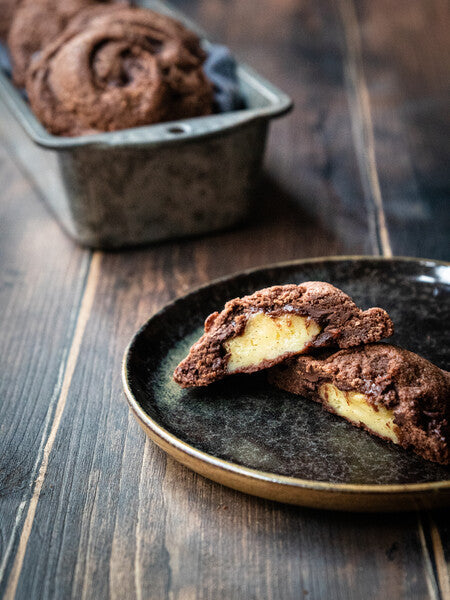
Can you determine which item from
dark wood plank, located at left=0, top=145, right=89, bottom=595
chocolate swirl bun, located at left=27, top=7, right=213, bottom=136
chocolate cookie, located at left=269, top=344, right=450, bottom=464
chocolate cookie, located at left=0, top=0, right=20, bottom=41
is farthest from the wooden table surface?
chocolate cookie, located at left=0, top=0, right=20, bottom=41

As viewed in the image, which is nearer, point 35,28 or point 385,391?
point 385,391

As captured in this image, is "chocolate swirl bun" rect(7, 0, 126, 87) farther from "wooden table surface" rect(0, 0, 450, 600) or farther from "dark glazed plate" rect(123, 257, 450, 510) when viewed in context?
"dark glazed plate" rect(123, 257, 450, 510)

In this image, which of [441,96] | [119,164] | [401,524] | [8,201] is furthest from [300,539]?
[441,96]

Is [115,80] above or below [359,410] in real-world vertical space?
above

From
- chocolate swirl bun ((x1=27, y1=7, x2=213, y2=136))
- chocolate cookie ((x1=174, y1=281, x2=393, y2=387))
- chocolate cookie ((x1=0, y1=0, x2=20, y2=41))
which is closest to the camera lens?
chocolate cookie ((x1=174, y1=281, x2=393, y2=387))

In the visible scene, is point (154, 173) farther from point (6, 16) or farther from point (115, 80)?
point (6, 16)

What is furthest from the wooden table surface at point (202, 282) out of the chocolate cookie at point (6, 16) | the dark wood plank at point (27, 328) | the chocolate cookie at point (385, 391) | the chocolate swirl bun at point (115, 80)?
the chocolate cookie at point (6, 16)

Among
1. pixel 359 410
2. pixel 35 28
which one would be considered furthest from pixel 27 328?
pixel 35 28
